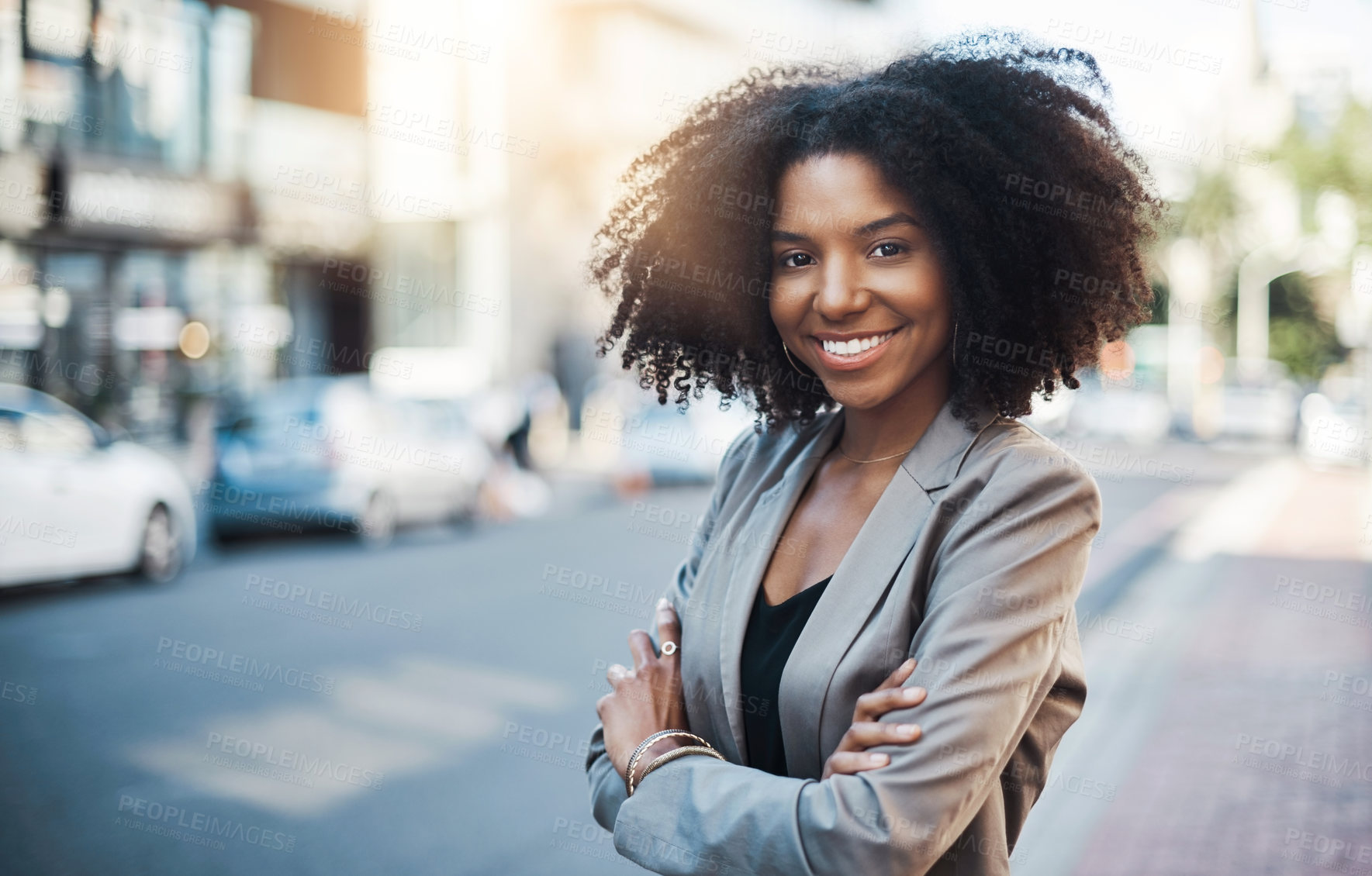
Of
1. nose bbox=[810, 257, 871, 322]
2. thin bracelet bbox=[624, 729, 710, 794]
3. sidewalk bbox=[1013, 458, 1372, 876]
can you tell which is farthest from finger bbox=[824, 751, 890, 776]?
sidewalk bbox=[1013, 458, 1372, 876]

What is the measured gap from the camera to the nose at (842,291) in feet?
6.12

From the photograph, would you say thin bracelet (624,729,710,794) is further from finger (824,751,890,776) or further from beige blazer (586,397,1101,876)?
finger (824,751,890,776)

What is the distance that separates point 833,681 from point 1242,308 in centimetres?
5066

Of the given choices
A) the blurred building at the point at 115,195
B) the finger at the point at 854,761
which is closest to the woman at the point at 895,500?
the finger at the point at 854,761

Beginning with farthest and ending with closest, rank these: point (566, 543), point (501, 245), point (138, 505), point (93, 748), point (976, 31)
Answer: point (501, 245) < point (566, 543) < point (138, 505) < point (93, 748) < point (976, 31)

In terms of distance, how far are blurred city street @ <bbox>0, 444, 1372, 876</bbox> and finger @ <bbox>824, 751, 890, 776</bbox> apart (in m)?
3.38

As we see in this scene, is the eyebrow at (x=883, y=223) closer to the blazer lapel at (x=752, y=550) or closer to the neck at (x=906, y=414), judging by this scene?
the neck at (x=906, y=414)

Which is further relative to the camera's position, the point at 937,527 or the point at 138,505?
the point at 138,505

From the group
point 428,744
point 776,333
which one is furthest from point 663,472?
point 776,333

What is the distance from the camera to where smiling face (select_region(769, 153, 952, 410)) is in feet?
6.16

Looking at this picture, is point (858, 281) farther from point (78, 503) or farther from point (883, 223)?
point (78, 503)

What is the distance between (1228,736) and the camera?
20.8 feet

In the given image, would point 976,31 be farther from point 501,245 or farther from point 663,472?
point 501,245

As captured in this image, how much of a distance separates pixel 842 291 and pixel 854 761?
2.28ft
